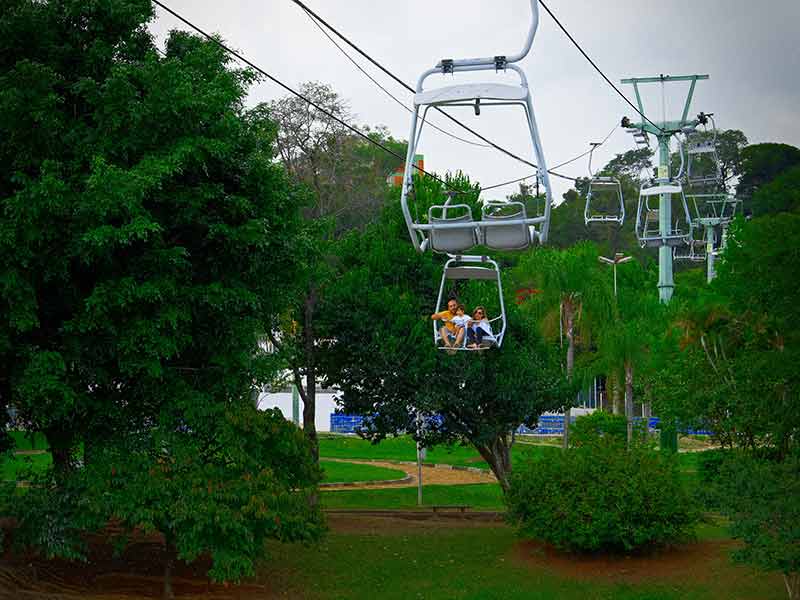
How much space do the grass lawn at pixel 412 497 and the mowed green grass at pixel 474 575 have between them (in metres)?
7.98

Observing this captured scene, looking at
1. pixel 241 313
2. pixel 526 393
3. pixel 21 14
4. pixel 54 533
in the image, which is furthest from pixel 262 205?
pixel 526 393

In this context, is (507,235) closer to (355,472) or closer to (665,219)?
(355,472)

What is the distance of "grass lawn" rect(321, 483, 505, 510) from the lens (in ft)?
101

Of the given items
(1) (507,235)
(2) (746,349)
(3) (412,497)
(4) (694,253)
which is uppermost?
(4) (694,253)

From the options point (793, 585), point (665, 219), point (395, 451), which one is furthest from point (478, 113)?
point (395, 451)

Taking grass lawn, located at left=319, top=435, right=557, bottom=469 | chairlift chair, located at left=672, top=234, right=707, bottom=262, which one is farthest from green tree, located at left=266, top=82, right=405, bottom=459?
chairlift chair, located at left=672, top=234, right=707, bottom=262

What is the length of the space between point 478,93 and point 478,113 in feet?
1.34

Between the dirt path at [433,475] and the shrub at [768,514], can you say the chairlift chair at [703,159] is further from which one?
the shrub at [768,514]

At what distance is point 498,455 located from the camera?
28.2m

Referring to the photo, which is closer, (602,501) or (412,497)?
(602,501)

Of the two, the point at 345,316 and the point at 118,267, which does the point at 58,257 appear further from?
the point at 345,316

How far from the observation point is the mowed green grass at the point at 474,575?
18.0m

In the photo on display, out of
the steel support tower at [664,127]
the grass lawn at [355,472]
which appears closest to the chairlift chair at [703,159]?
the steel support tower at [664,127]

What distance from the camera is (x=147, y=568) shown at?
1948 centimetres
